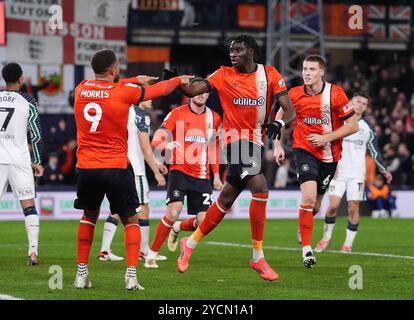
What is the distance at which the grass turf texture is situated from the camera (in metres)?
10.2

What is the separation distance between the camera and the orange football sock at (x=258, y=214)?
1170cm

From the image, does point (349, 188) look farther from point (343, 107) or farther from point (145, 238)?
point (145, 238)

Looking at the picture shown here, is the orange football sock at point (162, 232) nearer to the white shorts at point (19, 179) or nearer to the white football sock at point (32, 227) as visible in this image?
the white football sock at point (32, 227)

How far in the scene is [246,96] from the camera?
11.7 m

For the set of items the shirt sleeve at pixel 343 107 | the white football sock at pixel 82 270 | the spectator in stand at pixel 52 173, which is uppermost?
the shirt sleeve at pixel 343 107

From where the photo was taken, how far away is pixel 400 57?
37406 mm

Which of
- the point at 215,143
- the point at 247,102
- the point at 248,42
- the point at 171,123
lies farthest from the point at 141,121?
the point at 248,42

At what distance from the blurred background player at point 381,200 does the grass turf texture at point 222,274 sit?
8137 mm

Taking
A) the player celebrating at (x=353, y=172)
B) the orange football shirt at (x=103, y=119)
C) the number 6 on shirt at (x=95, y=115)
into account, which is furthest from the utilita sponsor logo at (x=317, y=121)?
the number 6 on shirt at (x=95, y=115)

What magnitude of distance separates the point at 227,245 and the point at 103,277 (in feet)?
18.9

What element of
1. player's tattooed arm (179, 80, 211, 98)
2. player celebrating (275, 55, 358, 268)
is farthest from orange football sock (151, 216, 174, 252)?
player's tattooed arm (179, 80, 211, 98)

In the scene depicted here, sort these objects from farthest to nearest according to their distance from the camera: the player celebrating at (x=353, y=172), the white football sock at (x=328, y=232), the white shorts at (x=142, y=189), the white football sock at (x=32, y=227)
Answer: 1. the player celebrating at (x=353, y=172)
2. the white football sock at (x=328, y=232)
3. the white shorts at (x=142, y=189)
4. the white football sock at (x=32, y=227)

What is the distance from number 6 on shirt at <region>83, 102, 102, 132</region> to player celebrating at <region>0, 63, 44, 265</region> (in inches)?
130

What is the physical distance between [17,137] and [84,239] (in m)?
3.26
